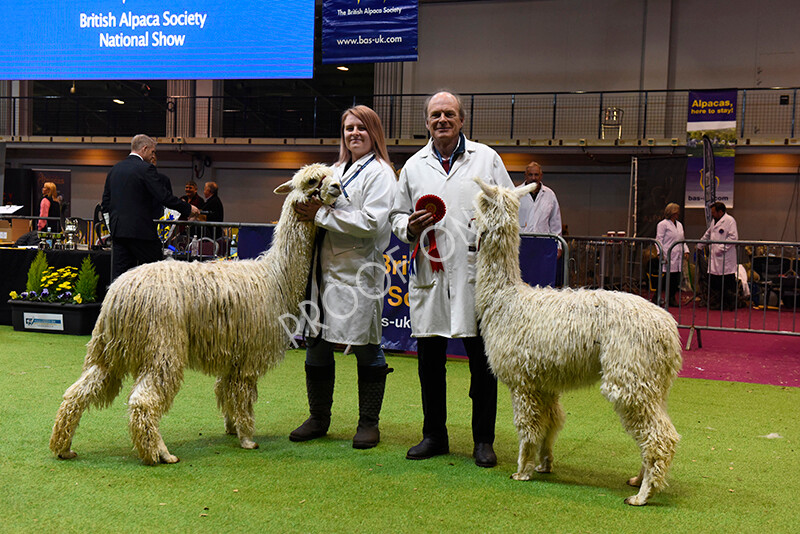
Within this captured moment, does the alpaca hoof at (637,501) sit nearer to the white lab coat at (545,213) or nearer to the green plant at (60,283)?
the white lab coat at (545,213)

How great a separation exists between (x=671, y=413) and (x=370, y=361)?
2.30 metres

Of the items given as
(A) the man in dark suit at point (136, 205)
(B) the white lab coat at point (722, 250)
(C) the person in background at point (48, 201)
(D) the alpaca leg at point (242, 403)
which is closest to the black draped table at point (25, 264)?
(A) the man in dark suit at point (136, 205)

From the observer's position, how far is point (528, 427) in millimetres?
3297

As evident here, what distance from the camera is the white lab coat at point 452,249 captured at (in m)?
3.53

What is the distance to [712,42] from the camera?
1588 centimetres

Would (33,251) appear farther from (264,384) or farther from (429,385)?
(429,385)

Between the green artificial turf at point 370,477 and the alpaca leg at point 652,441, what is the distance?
0.33 feet

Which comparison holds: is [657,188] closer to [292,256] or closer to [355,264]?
[355,264]

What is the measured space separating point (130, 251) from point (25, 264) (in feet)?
6.78

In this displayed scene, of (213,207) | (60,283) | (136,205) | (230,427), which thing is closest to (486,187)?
(230,427)

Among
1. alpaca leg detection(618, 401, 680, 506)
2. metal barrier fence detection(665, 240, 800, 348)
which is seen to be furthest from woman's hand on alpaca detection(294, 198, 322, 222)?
metal barrier fence detection(665, 240, 800, 348)

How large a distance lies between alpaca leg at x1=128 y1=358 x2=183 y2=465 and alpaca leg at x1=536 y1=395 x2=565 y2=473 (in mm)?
1822

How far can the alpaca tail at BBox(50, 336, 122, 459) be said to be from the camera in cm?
334

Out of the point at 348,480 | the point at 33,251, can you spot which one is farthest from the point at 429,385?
the point at 33,251
